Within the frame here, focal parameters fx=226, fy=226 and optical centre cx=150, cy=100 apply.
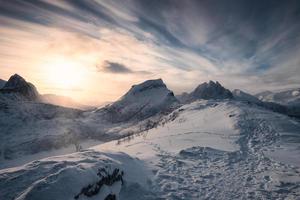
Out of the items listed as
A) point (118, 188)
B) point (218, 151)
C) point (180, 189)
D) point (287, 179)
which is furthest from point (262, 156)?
point (118, 188)

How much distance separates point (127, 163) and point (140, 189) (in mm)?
2990

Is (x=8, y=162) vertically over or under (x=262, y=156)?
under

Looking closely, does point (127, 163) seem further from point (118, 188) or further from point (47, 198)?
point (47, 198)

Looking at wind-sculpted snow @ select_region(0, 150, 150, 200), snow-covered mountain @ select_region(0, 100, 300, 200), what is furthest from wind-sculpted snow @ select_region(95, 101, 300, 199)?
wind-sculpted snow @ select_region(0, 150, 150, 200)

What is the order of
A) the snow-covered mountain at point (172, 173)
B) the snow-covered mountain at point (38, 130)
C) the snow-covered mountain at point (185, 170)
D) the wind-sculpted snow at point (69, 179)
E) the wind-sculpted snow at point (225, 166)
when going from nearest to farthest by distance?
the wind-sculpted snow at point (69, 179), the snow-covered mountain at point (172, 173), the snow-covered mountain at point (185, 170), the wind-sculpted snow at point (225, 166), the snow-covered mountain at point (38, 130)

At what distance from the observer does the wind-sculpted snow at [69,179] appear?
30.7ft

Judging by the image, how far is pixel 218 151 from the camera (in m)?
20.1

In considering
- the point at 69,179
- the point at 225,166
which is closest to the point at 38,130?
the point at 225,166

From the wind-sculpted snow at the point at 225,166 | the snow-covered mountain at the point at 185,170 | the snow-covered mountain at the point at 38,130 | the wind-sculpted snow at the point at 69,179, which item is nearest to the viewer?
the wind-sculpted snow at the point at 69,179

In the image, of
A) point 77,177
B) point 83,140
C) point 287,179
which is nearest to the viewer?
point 77,177

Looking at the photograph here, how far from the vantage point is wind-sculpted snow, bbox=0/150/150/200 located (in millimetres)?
9359

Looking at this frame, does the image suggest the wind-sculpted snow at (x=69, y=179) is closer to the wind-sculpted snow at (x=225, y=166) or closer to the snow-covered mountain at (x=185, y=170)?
the snow-covered mountain at (x=185, y=170)

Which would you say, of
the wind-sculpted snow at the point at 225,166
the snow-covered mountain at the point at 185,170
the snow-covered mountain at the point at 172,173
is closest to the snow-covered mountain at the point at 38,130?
the snow-covered mountain at the point at 185,170

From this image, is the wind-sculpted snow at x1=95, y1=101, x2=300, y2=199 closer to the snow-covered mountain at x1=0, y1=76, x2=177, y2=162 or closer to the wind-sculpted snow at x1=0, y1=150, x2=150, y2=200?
the wind-sculpted snow at x1=0, y1=150, x2=150, y2=200
